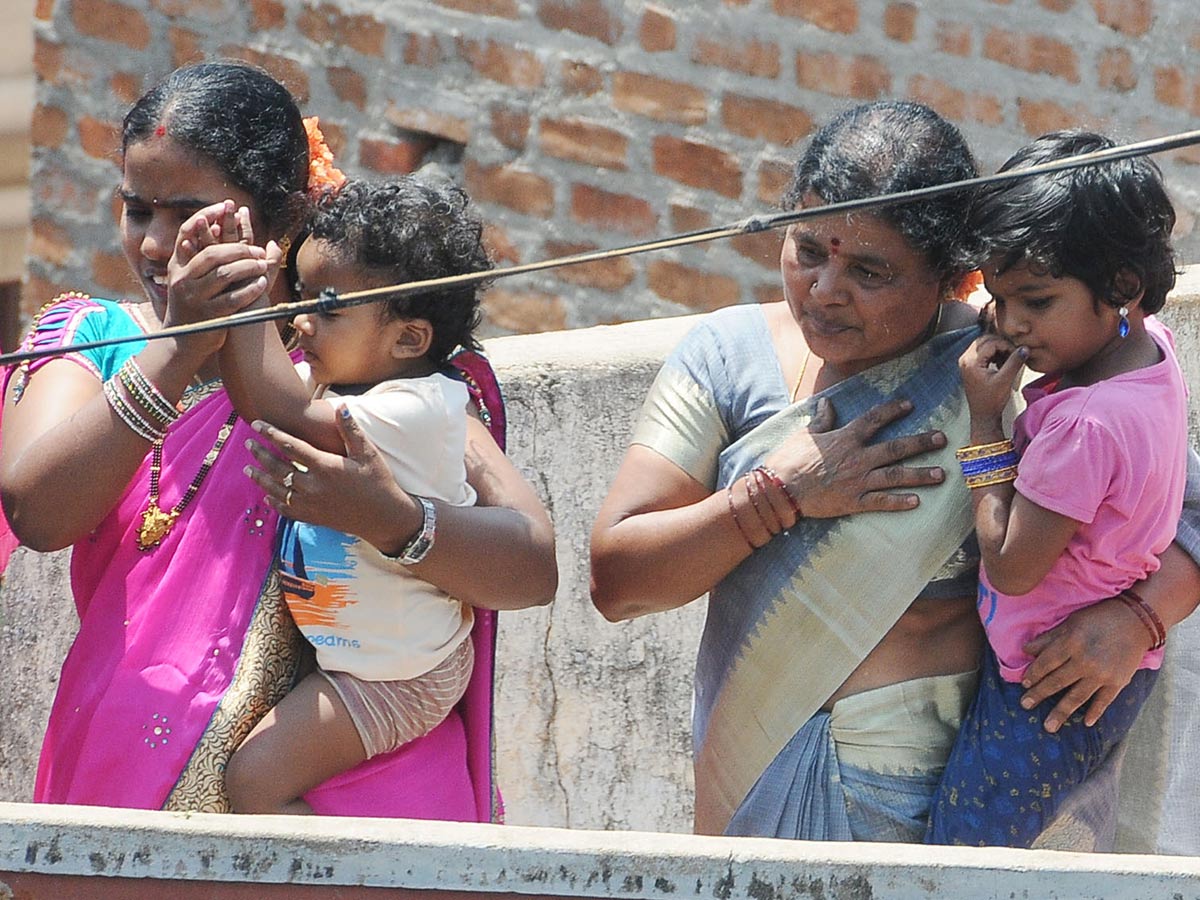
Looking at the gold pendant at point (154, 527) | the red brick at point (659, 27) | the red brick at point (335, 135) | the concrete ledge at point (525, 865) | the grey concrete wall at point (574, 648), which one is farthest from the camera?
the red brick at point (335, 135)

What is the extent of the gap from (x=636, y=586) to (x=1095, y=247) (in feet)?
2.59

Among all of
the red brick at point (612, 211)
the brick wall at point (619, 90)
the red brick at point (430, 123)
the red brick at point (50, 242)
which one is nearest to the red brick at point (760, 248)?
the brick wall at point (619, 90)

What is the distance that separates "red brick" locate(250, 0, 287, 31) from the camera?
208 inches

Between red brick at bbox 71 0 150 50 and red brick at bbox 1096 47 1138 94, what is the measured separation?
2.63 metres

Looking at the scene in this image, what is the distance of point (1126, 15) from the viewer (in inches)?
190

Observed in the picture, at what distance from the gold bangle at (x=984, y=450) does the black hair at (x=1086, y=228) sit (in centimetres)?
23

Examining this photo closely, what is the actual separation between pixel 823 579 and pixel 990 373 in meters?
0.39

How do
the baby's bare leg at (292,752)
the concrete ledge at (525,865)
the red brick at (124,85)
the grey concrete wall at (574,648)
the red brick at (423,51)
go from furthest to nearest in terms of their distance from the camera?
the red brick at (124,85)
the red brick at (423,51)
the grey concrete wall at (574,648)
the baby's bare leg at (292,752)
the concrete ledge at (525,865)

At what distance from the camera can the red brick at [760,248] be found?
4.92 meters

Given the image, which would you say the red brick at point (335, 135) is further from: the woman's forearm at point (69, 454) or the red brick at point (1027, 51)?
the woman's forearm at point (69, 454)

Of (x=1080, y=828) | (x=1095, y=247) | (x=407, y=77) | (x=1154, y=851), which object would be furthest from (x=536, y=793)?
(x=407, y=77)

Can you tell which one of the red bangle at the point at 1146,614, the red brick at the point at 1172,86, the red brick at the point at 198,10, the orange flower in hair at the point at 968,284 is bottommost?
the red brick at the point at 198,10

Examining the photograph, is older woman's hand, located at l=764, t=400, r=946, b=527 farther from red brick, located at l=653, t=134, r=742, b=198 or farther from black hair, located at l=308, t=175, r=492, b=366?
red brick, located at l=653, t=134, r=742, b=198

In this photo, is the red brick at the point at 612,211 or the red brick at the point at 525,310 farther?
the red brick at the point at 525,310
